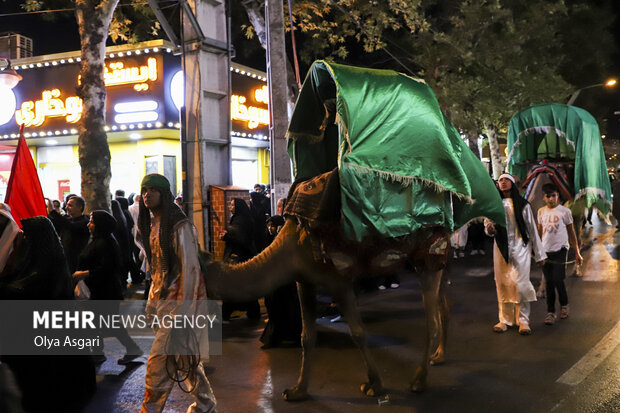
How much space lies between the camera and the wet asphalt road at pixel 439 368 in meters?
5.27

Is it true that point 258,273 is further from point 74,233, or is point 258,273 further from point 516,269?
point 516,269

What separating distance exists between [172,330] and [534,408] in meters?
3.26

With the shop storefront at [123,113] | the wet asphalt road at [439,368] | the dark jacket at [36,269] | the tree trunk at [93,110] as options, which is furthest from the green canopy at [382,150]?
the shop storefront at [123,113]

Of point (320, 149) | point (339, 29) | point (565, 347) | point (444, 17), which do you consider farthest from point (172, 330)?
point (444, 17)

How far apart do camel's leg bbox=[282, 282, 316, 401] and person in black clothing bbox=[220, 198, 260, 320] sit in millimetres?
3324

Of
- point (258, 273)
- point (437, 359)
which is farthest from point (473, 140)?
point (258, 273)

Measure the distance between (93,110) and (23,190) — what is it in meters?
6.25

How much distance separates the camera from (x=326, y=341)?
760 centimetres

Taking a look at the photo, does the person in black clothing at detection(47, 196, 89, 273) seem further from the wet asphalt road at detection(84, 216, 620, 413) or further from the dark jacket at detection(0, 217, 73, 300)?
the dark jacket at detection(0, 217, 73, 300)

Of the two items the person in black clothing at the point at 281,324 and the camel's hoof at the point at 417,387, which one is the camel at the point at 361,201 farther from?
the person in black clothing at the point at 281,324

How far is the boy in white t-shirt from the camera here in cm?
795

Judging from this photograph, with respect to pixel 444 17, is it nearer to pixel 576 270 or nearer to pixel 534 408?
pixel 576 270

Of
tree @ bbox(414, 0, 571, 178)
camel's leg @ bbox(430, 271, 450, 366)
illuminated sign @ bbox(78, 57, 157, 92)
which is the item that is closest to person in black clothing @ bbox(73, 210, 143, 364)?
camel's leg @ bbox(430, 271, 450, 366)

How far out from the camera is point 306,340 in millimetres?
5492
